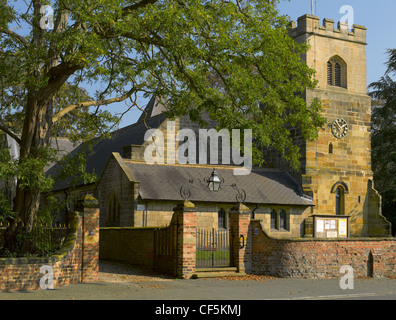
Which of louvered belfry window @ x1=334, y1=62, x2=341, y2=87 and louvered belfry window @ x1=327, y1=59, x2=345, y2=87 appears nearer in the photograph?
louvered belfry window @ x1=327, y1=59, x2=345, y2=87

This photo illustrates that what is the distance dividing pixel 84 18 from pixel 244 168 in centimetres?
2102

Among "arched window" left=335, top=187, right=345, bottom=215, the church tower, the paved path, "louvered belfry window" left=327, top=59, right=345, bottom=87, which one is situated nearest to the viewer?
the paved path

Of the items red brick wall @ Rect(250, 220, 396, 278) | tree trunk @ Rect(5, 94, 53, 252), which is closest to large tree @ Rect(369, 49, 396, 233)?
red brick wall @ Rect(250, 220, 396, 278)

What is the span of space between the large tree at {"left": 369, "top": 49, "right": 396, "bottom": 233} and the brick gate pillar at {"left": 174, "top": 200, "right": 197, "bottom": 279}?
84.9ft

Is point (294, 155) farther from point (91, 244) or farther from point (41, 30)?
point (41, 30)

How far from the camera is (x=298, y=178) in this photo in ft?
113

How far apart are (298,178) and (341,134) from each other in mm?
4323

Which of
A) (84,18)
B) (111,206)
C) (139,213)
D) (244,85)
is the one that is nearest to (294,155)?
(244,85)

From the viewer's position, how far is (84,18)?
14.4 metres

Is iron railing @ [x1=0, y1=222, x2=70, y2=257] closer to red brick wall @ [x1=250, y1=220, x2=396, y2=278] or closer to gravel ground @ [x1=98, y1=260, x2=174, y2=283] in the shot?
gravel ground @ [x1=98, y1=260, x2=174, y2=283]

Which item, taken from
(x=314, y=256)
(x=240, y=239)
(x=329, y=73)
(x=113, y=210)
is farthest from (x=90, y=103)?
(x=329, y=73)

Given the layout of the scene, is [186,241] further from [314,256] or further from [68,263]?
[314,256]

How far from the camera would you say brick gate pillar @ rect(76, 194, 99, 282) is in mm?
16250

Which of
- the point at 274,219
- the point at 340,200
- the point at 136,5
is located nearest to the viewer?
the point at 136,5
